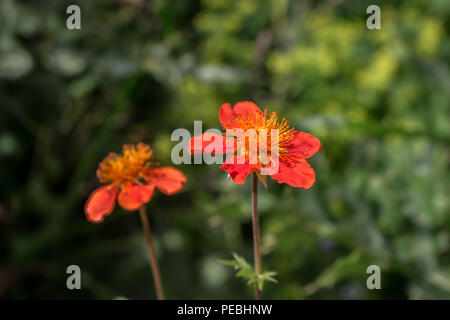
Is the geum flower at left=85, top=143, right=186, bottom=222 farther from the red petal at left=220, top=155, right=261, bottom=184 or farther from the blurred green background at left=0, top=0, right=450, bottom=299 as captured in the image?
the blurred green background at left=0, top=0, right=450, bottom=299

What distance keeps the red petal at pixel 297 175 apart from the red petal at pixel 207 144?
9cm

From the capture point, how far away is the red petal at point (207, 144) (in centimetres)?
68

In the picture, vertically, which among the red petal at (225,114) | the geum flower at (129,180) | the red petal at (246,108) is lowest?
the geum flower at (129,180)

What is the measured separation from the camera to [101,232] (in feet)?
5.35

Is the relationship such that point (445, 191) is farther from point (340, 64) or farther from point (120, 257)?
point (120, 257)

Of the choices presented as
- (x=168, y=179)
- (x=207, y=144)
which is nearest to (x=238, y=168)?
(x=207, y=144)

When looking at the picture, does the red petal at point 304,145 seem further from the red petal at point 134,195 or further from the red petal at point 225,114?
the red petal at point 134,195

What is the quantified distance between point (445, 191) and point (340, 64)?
0.70 m

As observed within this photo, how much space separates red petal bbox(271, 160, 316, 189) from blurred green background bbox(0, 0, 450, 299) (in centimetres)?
48

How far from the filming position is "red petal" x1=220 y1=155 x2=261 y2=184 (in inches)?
25.0

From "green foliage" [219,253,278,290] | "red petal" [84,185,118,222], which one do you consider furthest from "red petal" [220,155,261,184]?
"red petal" [84,185,118,222]

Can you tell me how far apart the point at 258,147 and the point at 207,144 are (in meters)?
0.09

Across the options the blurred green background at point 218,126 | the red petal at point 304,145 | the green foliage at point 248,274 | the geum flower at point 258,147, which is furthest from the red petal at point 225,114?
the blurred green background at point 218,126

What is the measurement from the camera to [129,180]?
830 mm
